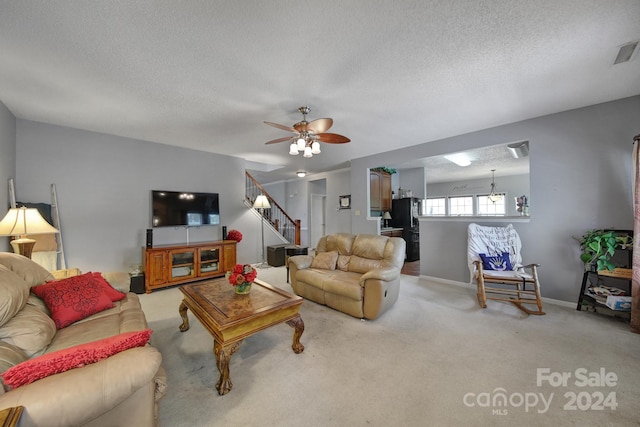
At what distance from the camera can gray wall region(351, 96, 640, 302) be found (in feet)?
9.08

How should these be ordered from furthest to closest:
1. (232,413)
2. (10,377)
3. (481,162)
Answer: (481,162), (232,413), (10,377)

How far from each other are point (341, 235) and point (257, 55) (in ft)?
8.52

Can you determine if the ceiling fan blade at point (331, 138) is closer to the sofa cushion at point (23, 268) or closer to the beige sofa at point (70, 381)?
the beige sofa at point (70, 381)

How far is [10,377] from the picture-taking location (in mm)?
840

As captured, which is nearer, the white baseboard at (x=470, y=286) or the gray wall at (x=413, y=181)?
the white baseboard at (x=470, y=286)

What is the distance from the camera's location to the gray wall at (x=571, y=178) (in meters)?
2.77

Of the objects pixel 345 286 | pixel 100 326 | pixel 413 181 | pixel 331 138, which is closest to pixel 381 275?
pixel 345 286

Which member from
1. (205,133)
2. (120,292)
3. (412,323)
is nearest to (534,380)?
(412,323)

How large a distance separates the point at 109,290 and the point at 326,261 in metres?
2.43

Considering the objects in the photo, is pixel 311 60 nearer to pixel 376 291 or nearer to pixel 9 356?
pixel 376 291

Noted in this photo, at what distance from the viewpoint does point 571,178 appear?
305cm

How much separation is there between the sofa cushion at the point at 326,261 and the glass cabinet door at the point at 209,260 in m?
2.07

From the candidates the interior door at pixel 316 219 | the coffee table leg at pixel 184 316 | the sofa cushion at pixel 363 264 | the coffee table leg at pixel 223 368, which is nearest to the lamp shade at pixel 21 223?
the coffee table leg at pixel 184 316

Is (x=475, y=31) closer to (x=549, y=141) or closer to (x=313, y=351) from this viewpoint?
(x=549, y=141)
